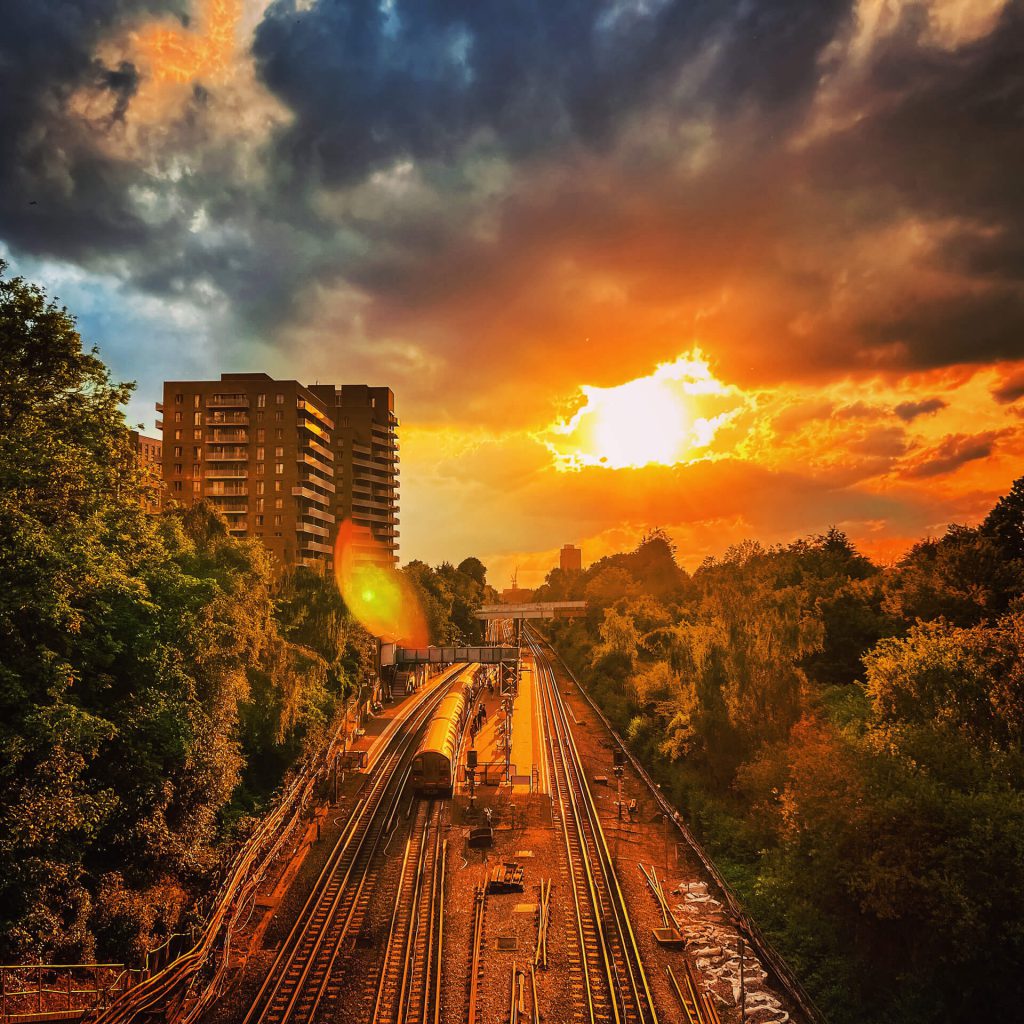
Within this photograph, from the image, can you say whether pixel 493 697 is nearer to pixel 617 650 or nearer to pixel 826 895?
pixel 617 650


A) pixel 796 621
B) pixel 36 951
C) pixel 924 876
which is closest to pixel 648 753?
pixel 796 621

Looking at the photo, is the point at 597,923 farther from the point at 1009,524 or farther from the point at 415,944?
the point at 1009,524

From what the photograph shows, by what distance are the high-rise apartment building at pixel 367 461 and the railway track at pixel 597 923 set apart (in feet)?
248

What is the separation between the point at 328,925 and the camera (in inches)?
872

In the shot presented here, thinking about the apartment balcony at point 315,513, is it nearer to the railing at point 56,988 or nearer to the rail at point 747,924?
the rail at point 747,924

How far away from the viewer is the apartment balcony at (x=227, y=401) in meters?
84.6

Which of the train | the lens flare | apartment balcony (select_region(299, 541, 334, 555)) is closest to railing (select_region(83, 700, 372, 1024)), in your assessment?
the train

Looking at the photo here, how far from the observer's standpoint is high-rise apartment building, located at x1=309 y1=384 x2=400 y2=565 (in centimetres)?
10931

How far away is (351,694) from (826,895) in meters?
42.2

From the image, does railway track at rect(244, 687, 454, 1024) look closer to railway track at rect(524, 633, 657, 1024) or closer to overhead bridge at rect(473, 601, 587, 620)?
railway track at rect(524, 633, 657, 1024)

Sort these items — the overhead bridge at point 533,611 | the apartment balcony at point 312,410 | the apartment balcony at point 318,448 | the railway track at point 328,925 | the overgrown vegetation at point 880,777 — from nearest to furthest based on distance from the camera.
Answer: the overgrown vegetation at point 880,777
the railway track at point 328,925
the apartment balcony at point 312,410
the apartment balcony at point 318,448
the overhead bridge at point 533,611

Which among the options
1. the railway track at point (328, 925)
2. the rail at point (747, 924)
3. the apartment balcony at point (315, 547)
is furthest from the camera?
the apartment balcony at point (315, 547)

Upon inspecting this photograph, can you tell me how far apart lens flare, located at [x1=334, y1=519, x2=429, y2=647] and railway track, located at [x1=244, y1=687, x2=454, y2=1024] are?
74.5ft

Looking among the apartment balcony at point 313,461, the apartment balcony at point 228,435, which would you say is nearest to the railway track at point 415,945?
the apartment balcony at point 313,461
